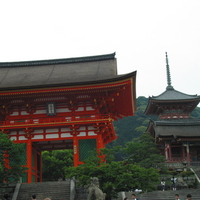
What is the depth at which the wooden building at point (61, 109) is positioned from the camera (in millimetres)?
25641

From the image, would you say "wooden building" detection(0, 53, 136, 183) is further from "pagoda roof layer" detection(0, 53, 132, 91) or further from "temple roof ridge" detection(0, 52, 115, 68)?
"temple roof ridge" detection(0, 52, 115, 68)

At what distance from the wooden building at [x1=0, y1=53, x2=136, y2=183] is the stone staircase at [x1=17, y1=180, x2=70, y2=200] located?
227 centimetres

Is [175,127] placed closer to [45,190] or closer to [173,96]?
[173,96]

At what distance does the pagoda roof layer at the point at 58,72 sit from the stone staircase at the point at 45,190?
22.1ft

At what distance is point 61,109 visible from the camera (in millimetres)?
27422

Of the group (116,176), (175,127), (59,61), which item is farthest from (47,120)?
(175,127)

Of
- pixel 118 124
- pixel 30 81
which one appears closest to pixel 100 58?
pixel 30 81

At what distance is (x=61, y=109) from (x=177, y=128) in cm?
2488

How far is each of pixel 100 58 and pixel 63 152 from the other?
1830cm

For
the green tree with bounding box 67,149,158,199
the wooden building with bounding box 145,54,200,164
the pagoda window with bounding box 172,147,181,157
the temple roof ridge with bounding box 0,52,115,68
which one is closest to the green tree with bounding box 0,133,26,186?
the green tree with bounding box 67,149,158,199

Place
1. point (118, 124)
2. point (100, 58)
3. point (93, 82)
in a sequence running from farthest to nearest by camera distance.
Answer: point (118, 124)
point (100, 58)
point (93, 82)

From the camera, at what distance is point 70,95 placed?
26.8 m

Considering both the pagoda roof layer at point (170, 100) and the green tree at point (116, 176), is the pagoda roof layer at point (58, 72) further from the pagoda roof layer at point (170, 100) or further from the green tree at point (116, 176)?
the pagoda roof layer at point (170, 100)

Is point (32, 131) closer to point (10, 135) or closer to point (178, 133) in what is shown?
point (10, 135)
